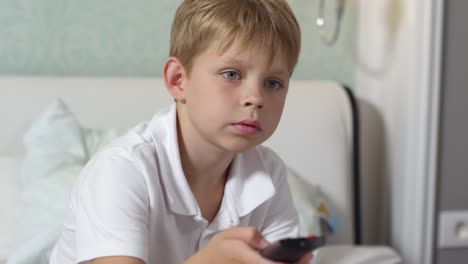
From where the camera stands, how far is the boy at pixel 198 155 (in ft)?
2.89

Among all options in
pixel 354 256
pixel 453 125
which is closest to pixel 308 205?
pixel 354 256

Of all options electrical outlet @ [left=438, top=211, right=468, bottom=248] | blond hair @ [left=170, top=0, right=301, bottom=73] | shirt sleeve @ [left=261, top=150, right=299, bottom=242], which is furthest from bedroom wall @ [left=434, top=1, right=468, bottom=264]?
blond hair @ [left=170, top=0, right=301, bottom=73]

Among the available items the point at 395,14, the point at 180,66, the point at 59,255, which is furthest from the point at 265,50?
the point at 395,14

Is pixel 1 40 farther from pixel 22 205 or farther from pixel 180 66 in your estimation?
pixel 180 66

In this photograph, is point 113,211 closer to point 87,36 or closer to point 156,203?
point 156,203

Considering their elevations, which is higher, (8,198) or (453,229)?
(8,198)

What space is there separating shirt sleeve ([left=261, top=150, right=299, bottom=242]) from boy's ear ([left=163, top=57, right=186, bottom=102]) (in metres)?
0.24

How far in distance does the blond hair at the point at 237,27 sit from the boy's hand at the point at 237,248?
29 cm

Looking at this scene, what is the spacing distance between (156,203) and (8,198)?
0.63m

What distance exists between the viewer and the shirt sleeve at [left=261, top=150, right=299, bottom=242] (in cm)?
114

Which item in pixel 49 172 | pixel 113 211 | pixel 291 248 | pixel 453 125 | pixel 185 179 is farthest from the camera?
pixel 453 125

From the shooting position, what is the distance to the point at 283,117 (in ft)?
5.68

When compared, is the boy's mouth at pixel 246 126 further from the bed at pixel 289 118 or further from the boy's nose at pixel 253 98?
the bed at pixel 289 118

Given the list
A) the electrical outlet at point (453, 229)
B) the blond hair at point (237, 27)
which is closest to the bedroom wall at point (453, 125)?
the electrical outlet at point (453, 229)
